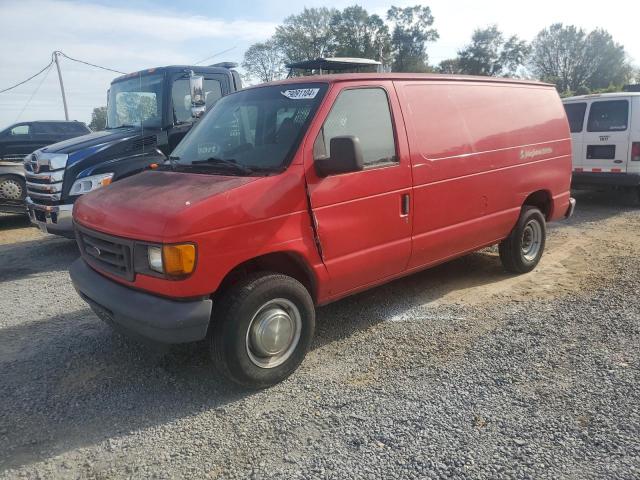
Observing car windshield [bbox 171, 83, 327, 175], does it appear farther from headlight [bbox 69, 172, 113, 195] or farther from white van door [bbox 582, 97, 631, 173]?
white van door [bbox 582, 97, 631, 173]

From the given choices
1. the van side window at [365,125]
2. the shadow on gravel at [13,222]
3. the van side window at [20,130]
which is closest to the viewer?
the van side window at [365,125]

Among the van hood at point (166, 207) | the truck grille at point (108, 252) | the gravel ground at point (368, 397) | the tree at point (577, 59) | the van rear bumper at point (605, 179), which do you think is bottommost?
the gravel ground at point (368, 397)

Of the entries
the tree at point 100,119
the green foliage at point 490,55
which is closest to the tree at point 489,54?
the green foliage at point 490,55

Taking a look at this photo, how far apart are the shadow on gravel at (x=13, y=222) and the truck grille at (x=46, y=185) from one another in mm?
3281

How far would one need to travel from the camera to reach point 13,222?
402 inches

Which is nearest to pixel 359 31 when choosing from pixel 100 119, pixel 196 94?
pixel 100 119

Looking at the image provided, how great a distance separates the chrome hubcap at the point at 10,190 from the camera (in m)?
9.19

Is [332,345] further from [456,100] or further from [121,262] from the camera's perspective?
[456,100]

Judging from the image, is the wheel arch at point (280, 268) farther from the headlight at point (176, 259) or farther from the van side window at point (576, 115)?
the van side window at point (576, 115)

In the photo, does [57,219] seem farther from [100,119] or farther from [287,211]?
[100,119]

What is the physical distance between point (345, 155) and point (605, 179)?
7.95 metres

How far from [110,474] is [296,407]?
112cm

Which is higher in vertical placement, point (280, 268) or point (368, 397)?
point (280, 268)

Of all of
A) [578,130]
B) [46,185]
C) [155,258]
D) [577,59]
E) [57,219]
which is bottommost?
[57,219]
